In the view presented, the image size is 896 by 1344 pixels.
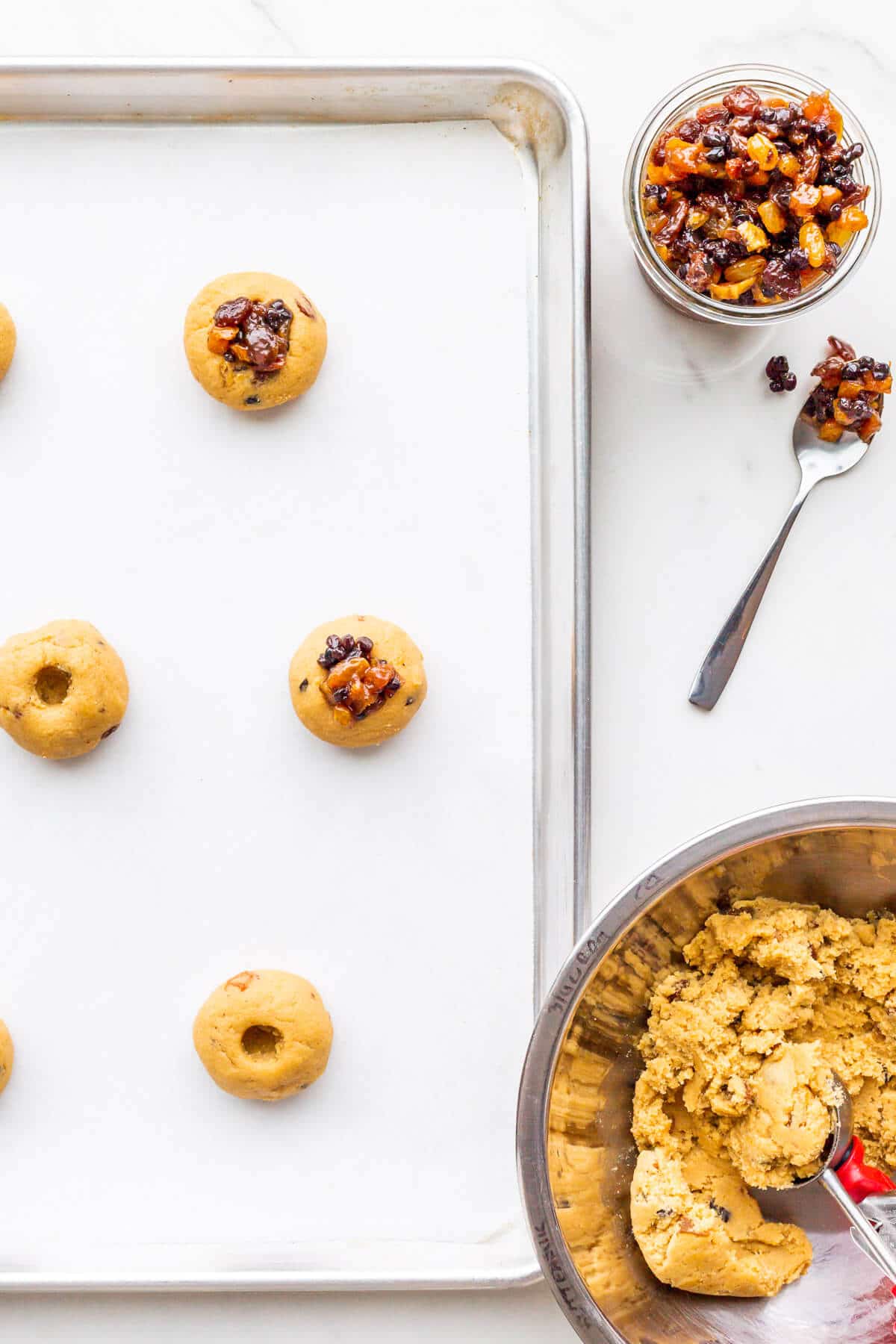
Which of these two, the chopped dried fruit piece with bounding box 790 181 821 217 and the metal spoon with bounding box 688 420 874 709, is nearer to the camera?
the chopped dried fruit piece with bounding box 790 181 821 217

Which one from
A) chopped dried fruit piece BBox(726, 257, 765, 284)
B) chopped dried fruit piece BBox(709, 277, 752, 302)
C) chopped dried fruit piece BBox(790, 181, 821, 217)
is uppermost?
chopped dried fruit piece BBox(790, 181, 821, 217)

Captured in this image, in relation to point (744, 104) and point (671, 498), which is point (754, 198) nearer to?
point (744, 104)

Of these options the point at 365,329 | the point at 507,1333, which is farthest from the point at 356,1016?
the point at 365,329

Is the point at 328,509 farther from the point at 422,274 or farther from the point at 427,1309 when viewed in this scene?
the point at 427,1309

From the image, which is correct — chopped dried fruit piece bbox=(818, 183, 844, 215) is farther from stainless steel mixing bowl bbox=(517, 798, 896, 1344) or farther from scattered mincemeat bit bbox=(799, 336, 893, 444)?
stainless steel mixing bowl bbox=(517, 798, 896, 1344)

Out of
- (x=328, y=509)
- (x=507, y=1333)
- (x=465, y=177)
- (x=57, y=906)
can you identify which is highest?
(x=465, y=177)

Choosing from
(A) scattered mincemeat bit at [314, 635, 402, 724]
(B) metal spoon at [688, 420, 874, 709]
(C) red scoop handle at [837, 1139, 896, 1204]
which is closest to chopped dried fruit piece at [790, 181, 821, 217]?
(B) metal spoon at [688, 420, 874, 709]

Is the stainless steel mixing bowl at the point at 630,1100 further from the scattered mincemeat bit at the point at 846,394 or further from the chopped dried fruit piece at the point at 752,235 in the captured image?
the chopped dried fruit piece at the point at 752,235
